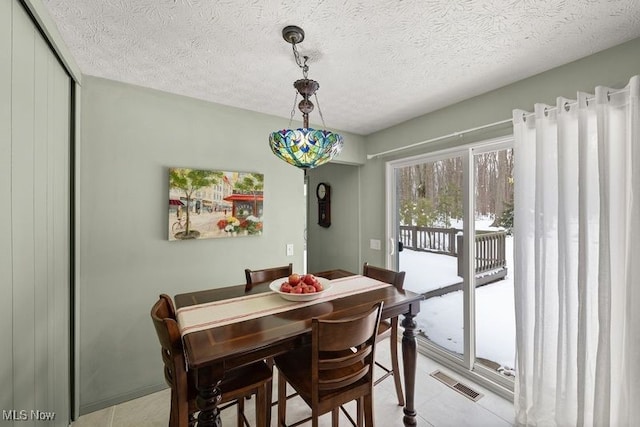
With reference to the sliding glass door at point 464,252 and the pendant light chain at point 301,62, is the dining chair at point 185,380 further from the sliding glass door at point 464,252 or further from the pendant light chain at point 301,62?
the sliding glass door at point 464,252

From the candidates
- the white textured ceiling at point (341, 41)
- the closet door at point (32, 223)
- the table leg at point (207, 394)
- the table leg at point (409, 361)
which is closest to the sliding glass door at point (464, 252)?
the white textured ceiling at point (341, 41)

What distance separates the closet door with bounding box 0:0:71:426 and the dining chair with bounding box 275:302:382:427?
1.18m

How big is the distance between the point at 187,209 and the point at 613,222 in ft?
9.28

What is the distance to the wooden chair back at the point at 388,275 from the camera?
2098mm

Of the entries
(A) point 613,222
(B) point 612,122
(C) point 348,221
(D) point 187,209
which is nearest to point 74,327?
(D) point 187,209

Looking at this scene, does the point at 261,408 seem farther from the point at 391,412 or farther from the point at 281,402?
the point at 391,412

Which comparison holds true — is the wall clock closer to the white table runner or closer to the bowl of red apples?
the white table runner

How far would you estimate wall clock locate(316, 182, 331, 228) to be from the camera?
414 centimetres

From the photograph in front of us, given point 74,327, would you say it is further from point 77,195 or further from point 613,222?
point 613,222

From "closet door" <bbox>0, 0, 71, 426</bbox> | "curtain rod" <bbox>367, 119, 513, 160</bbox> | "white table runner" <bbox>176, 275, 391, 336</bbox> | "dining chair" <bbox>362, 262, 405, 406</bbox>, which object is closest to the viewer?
"closet door" <bbox>0, 0, 71, 426</bbox>

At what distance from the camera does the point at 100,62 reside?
177 cm

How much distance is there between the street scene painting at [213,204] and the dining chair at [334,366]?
49.6 inches

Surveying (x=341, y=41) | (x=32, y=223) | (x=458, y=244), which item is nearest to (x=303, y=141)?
(x=341, y=41)

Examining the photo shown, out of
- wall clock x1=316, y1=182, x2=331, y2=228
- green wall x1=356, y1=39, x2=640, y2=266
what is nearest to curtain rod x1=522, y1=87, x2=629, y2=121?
green wall x1=356, y1=39, x2=640, y2=266
